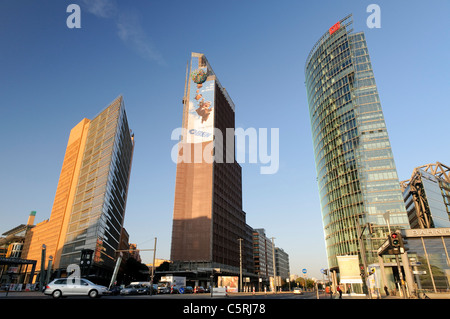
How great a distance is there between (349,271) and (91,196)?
87964mm

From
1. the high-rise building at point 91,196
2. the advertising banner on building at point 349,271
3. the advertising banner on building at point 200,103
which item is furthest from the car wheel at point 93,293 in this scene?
the advertising banner on building at point 200,103

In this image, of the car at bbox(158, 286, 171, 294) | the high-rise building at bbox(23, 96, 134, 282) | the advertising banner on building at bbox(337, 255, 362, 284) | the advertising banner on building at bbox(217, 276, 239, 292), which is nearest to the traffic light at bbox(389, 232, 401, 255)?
the advertising banner on building at bbox(337, 255, 362, 284)

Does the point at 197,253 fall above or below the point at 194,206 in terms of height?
below

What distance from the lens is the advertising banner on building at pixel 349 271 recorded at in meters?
27.2

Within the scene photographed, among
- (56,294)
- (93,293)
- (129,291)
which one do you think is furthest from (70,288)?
(129,291)

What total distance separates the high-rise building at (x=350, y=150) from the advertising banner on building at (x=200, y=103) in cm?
4017

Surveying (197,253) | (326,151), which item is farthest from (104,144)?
(326,151)

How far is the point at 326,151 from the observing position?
94062mm

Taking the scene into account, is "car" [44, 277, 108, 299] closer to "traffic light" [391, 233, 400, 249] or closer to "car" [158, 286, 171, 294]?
"traffic light" [391, 233, 400, 249]

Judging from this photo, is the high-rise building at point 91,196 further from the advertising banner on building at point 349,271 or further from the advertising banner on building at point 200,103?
the advertising banner on building at point 349,271

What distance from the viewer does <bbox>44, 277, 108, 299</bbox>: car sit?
2039 centimetres

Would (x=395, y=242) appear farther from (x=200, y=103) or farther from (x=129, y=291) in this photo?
(x=200, y=103)
